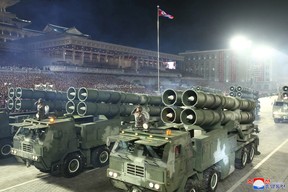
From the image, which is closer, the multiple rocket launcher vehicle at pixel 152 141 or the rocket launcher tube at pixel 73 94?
the multiple rocket launcher vehicle at pixel 152 141

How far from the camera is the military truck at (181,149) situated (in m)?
7.41

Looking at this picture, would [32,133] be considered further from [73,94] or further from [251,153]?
[251,153]

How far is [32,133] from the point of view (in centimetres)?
1066

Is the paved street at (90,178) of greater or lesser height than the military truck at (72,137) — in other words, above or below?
below

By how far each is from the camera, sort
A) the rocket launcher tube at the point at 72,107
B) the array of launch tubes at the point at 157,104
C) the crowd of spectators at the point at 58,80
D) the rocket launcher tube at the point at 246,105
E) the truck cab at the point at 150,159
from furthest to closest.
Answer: the crowd of spectators at the point at 58,80, the rocket launcher tube at the point at 72,107, the rocket launcher tube at the point at 246,105, the array of launch tubes at the point at 157,104, the truck cab at the point at 150,159

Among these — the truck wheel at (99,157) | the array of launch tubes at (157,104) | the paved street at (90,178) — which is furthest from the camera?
the truck wheel at (99,157)

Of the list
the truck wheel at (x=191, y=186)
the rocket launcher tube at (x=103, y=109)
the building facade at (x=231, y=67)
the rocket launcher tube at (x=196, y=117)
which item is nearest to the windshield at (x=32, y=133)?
the rocket launcher tube at (x=103, y=109)

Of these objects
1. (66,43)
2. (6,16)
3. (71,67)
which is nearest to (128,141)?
(71,67)

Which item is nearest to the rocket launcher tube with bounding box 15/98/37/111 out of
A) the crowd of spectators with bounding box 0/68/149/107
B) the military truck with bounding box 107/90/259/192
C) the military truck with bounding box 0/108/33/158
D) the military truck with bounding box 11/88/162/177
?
the military truck with bounding box 0/108/33/158

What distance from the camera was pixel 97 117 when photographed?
1359 centimetres

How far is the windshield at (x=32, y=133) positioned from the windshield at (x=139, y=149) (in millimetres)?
3593

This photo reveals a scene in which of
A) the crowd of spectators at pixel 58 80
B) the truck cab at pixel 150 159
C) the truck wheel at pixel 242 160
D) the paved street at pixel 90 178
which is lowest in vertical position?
the paved street at pixel 90 178

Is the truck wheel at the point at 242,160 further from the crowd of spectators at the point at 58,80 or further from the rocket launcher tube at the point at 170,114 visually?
the crowd of spectators at the point at 58,80

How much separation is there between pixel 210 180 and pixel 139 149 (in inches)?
113
